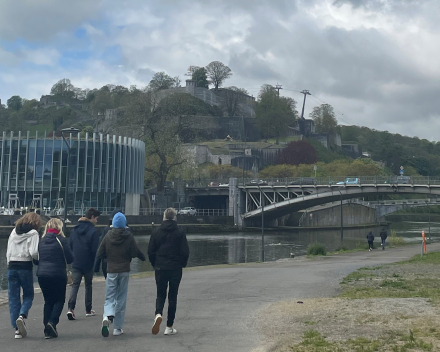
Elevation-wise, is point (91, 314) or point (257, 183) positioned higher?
point (257, 183)

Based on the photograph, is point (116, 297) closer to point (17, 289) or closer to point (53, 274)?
point (53, 274)

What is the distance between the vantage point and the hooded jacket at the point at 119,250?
8.99 metres

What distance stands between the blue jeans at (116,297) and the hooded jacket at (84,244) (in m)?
1.32

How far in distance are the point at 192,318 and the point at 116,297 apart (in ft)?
5.19

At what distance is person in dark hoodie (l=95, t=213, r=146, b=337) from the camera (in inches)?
345

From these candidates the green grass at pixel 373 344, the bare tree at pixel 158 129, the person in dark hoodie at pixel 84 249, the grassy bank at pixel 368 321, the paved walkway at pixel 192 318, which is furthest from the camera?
the bare tree at pixel 158 129

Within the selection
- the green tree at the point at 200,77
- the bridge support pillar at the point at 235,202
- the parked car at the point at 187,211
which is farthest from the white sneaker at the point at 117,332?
the green tree at the point at 200,77

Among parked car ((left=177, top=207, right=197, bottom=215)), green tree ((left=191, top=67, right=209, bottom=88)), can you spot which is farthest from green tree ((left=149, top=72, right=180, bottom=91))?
parked car ((left=177, top=207, right=197, bottom=215))

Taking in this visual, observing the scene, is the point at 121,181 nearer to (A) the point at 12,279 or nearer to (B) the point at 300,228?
(B) the point at 300,228

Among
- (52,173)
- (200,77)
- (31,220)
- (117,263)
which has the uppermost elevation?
(200,77)

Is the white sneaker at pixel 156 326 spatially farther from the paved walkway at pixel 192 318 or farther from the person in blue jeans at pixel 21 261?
the person in blue jeans at pixel 21 261

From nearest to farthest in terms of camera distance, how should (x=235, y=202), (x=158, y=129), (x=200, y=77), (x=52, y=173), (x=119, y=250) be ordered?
(x=119, y=250) < (x=52, y=173) < (x=235, y=202) < (x=158, y=129) < (x=200, y=77)

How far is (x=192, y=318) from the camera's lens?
9.90 metres

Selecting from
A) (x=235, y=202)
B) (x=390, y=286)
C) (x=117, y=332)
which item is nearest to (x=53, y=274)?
(x=117, y=332)
